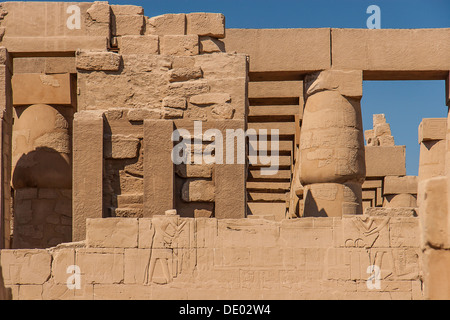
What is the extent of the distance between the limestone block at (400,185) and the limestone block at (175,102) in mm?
9107

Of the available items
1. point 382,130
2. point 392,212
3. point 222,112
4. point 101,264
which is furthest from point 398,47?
point 382,130

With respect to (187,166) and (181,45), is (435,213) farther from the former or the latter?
(181,45)

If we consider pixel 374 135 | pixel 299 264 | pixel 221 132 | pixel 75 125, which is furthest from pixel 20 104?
pixel 374 135

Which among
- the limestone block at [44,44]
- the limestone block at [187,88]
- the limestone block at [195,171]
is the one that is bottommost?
the limestone block at [195,171]

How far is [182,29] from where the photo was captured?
9227mm

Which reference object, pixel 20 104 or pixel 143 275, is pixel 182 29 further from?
pixel 20 104

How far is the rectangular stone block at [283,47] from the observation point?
1108 centimetres

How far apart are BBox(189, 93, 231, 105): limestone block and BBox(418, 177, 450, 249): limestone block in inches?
202

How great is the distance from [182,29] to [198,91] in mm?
908

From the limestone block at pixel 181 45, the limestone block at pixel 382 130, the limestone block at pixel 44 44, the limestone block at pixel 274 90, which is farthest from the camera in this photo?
the limestone block at pixel 382 130

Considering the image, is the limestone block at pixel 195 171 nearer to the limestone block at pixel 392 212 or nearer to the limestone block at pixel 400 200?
the limestone block at pixel 392 212

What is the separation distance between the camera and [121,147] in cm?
862

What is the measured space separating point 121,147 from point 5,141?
1621mm

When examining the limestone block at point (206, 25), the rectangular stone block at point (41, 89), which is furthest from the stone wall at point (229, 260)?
the rectangular stone block at point (41, 89)
